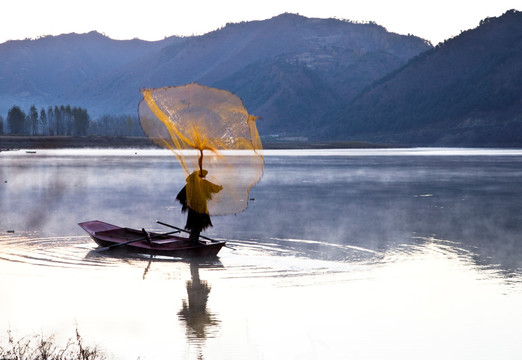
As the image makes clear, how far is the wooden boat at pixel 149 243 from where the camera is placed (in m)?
26.0

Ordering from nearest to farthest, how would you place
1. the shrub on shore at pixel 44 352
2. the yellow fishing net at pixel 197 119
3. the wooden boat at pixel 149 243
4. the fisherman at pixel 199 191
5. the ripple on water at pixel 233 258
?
the shrub on shore at pixel 44 352 < the yellow fishing net at pixel 197 119 < the ripple on water at pixel 233 258 < the fisherman at pixel 199 191 < the wooden boat at pixel 149 243

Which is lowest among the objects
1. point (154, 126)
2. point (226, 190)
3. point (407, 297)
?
point (407, 297)

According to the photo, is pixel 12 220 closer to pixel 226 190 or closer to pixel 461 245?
pixel 226 190

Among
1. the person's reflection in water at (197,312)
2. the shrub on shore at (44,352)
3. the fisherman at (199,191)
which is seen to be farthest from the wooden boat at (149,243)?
the shrub on shore at (44,352)

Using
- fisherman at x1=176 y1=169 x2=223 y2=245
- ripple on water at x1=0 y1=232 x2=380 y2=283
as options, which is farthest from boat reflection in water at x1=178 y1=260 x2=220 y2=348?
fisherman at x1=176 y1=169 x2=223 y2=245

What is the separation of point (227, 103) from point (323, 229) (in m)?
14.2

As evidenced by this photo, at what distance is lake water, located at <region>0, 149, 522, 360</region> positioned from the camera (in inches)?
640

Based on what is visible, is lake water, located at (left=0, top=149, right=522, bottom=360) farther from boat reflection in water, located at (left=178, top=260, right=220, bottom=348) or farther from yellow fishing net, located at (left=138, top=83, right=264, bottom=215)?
yellow fishing net, located at (left=138, top=83, right=264, bottom=215)

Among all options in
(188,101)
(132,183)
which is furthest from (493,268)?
(132,183)

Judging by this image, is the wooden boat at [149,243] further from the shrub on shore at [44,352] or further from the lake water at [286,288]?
the shrub on shore at [44,352]

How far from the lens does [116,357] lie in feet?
49.0

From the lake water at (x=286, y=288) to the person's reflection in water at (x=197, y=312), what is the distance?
0.17ft

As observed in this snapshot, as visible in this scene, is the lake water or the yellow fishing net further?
the yellow fishing net

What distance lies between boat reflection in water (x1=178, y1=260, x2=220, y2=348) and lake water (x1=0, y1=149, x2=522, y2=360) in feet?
0.16
